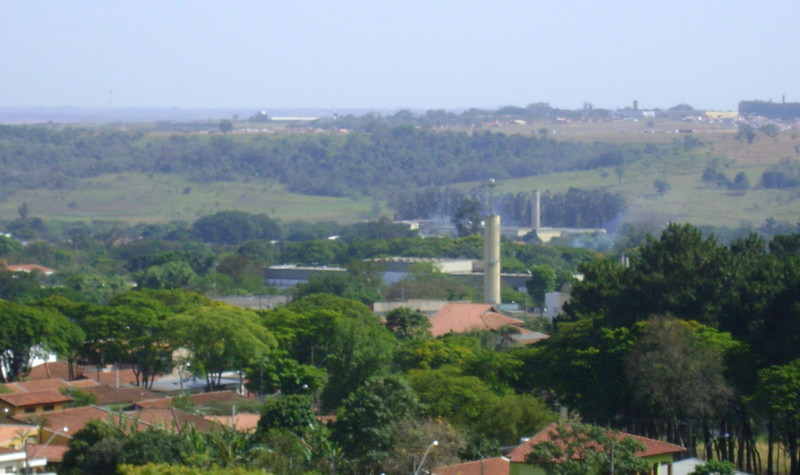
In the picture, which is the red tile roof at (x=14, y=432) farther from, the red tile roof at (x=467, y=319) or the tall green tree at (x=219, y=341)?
the red tile roof at (x=467, y=319)

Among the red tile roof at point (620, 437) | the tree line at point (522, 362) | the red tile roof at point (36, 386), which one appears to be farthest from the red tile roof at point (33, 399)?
the red tile roof at point (620, 437)

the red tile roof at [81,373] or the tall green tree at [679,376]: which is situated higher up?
the tall green tree at [679,376]

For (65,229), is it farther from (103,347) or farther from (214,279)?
(103,347)

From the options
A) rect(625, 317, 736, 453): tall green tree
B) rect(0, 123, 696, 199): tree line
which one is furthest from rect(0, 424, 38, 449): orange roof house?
rect(0, 123, 696, 199): tree line

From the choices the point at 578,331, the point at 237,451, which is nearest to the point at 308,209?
the point at 578,331

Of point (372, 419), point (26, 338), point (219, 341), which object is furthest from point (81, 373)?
point (372, 419)
